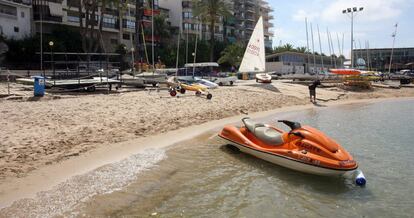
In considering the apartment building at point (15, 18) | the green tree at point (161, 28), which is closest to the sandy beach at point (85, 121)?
the apartment building at point (15, 18)

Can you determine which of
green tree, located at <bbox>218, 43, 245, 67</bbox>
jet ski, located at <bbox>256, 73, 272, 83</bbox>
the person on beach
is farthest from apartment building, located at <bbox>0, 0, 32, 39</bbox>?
the person on beach

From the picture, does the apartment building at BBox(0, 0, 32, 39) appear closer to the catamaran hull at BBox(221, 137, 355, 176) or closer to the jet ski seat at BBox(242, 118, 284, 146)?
the jet ski seat at BBox(242, 118, 284, 146)

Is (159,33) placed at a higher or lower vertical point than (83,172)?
higher

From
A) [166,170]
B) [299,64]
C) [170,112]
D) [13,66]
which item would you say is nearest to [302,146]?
[166,170]

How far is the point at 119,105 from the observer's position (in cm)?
1884

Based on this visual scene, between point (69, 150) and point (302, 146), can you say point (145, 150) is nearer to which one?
point (69, 150)

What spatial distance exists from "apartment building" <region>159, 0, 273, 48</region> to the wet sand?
2429 inches

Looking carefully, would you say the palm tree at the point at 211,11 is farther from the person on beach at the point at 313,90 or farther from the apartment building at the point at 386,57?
the apartment building at the point at 386,57

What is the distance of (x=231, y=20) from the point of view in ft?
351

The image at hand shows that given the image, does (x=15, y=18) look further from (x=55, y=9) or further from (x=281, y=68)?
(x=281, y=68)

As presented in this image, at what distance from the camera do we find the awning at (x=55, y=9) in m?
59.6

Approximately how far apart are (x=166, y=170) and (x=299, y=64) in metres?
76.9

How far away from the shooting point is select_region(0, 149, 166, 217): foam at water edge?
23.0ft

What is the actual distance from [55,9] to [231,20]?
55.9 metres
